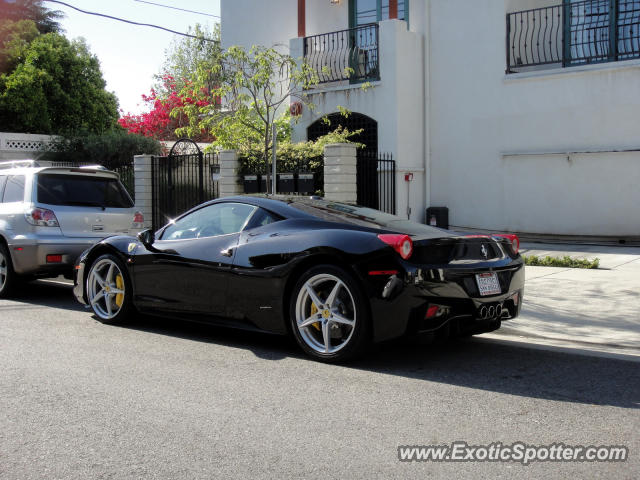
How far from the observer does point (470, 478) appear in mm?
3475

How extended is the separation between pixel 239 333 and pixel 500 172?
10.9 metres

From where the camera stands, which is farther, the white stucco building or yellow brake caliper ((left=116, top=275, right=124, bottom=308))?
the white stucco building

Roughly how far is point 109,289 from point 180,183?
34.2ft

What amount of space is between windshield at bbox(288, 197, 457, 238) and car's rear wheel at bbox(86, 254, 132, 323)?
2.09 metres

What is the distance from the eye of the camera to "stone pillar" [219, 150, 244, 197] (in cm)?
1600

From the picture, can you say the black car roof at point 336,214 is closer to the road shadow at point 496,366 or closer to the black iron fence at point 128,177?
the road shadow at point 496,366

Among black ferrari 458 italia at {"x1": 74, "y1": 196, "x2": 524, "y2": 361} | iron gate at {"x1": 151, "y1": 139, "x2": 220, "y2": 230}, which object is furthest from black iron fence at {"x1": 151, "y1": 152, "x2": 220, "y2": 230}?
black ferrari 458 italia at {"x1": 74, "y1": 196, "x2": 524, "y2": 361}

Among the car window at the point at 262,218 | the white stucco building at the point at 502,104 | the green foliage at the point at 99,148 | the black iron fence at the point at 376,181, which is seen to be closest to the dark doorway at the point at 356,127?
the white stucco building at the point at 502,104

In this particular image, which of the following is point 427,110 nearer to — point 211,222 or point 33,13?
point 211,222

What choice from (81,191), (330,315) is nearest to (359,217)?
(330,315)

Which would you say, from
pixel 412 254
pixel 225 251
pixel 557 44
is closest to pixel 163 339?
pixel 225 251

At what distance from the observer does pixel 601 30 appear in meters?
15.7

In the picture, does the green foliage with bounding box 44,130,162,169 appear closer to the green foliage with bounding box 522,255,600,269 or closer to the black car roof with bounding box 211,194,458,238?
the green foliage with bounding box 522,255,600,269

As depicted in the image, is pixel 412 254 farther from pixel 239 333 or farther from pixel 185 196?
pixel 185 196
